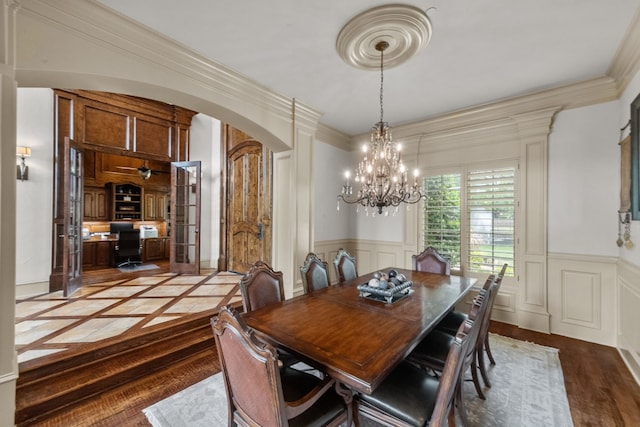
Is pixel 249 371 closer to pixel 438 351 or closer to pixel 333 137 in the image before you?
pixel 438 351

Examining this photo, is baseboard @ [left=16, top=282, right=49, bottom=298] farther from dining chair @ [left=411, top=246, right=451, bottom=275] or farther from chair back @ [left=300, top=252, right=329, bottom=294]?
dining chair @ [left=411, top=246, right=451, bottom=275]

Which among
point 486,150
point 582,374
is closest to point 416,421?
point 582,374

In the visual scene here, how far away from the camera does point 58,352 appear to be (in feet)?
7.47

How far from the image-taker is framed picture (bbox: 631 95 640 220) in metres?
2.30

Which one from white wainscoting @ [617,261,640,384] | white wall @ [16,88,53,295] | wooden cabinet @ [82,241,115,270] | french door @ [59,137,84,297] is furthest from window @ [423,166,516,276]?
wooden cabinet @ [82,241,115,270]

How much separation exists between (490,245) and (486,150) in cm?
135

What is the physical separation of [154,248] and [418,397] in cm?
754

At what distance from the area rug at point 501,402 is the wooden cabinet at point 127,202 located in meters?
6.42

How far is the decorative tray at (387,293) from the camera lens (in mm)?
2156

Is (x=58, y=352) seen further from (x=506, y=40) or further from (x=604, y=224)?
(x=604, y=224)

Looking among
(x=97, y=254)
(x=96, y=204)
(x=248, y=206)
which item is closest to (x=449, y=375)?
(x=248, y=206)

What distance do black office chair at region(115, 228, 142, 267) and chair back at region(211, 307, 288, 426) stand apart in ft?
20.0

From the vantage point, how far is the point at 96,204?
6582mm

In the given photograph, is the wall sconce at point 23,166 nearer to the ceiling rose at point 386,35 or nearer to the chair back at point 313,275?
the chair back at point 313,275
